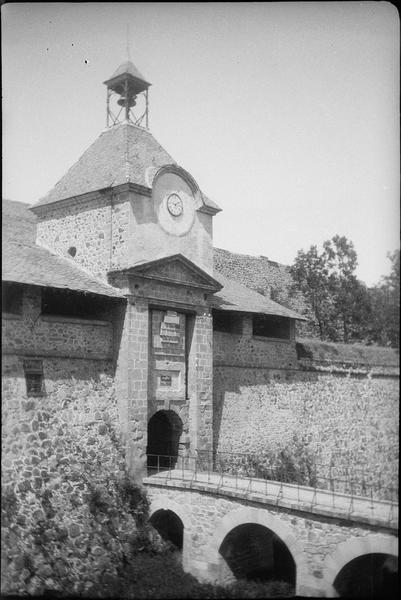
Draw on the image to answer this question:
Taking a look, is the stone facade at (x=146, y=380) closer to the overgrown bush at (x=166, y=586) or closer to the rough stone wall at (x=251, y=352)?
the rough stone wall at (x=251, y=352)

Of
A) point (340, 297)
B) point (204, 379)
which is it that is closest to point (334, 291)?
point (340, 297)

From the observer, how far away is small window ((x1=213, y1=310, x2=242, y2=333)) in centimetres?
1908

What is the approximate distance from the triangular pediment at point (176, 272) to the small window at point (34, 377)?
11.0ft

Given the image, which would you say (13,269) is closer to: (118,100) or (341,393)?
(118,100)

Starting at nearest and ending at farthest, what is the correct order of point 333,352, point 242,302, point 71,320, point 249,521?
1. point 249,521
2. point 71,320
3. point 242,302
4. point 333,352

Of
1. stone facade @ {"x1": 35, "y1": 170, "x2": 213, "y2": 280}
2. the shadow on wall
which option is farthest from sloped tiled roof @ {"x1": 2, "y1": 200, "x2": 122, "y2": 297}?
the shadow on wall

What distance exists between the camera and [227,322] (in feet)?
63.4

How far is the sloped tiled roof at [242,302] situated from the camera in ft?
59.5

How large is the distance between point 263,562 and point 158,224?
9120 mm

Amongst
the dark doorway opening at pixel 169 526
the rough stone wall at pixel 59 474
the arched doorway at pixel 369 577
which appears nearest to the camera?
the arched doorway at pixel 369 577

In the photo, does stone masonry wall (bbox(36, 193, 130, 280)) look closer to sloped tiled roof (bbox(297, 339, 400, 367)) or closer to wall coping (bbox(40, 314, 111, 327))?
wall coping (bbox(40, 314, 111, 327))

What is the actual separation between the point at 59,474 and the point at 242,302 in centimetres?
859

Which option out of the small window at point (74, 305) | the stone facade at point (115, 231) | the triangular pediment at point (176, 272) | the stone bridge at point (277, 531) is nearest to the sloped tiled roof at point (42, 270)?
the small window at point (74, 305)

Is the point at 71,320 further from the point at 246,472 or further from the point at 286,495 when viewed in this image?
the point at 246,472
